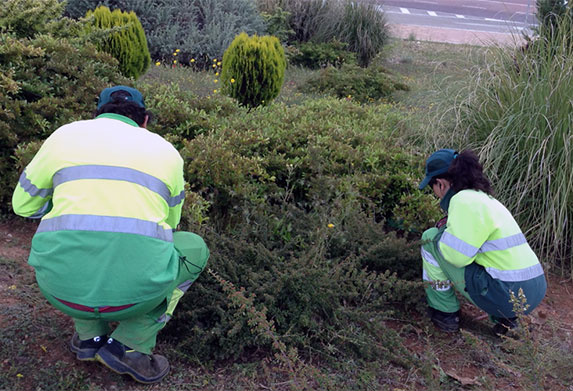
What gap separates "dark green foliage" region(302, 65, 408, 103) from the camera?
29.6 feet

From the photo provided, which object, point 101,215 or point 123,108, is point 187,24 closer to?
point 123,108

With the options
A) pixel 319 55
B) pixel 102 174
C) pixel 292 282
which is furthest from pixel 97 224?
pixel 319 55

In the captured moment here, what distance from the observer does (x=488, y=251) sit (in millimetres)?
3471

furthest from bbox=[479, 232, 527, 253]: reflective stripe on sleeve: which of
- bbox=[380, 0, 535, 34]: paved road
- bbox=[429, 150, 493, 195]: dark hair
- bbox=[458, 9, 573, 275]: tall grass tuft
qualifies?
bbox=[380, 0, 535, 34]: paved road

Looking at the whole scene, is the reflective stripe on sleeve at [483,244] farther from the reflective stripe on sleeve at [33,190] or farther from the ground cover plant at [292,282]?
the reflective stripe on sleeve at [33,190]

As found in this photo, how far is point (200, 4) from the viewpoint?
11133mm

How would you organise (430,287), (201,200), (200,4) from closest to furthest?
(430,287) → (201,200) → (200,4)

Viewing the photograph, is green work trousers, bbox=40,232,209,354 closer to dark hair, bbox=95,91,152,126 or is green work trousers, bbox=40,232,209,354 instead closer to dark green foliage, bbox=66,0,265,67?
dark hair, bbox=95,91,152,126

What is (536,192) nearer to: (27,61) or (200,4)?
(27,61)

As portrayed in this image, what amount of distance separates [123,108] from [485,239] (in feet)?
7.24

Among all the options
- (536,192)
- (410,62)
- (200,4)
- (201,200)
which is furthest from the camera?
(410,62)

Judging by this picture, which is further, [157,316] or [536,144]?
[536,144]

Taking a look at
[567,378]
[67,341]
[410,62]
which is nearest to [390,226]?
[567,378]

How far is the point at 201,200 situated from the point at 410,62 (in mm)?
9897
